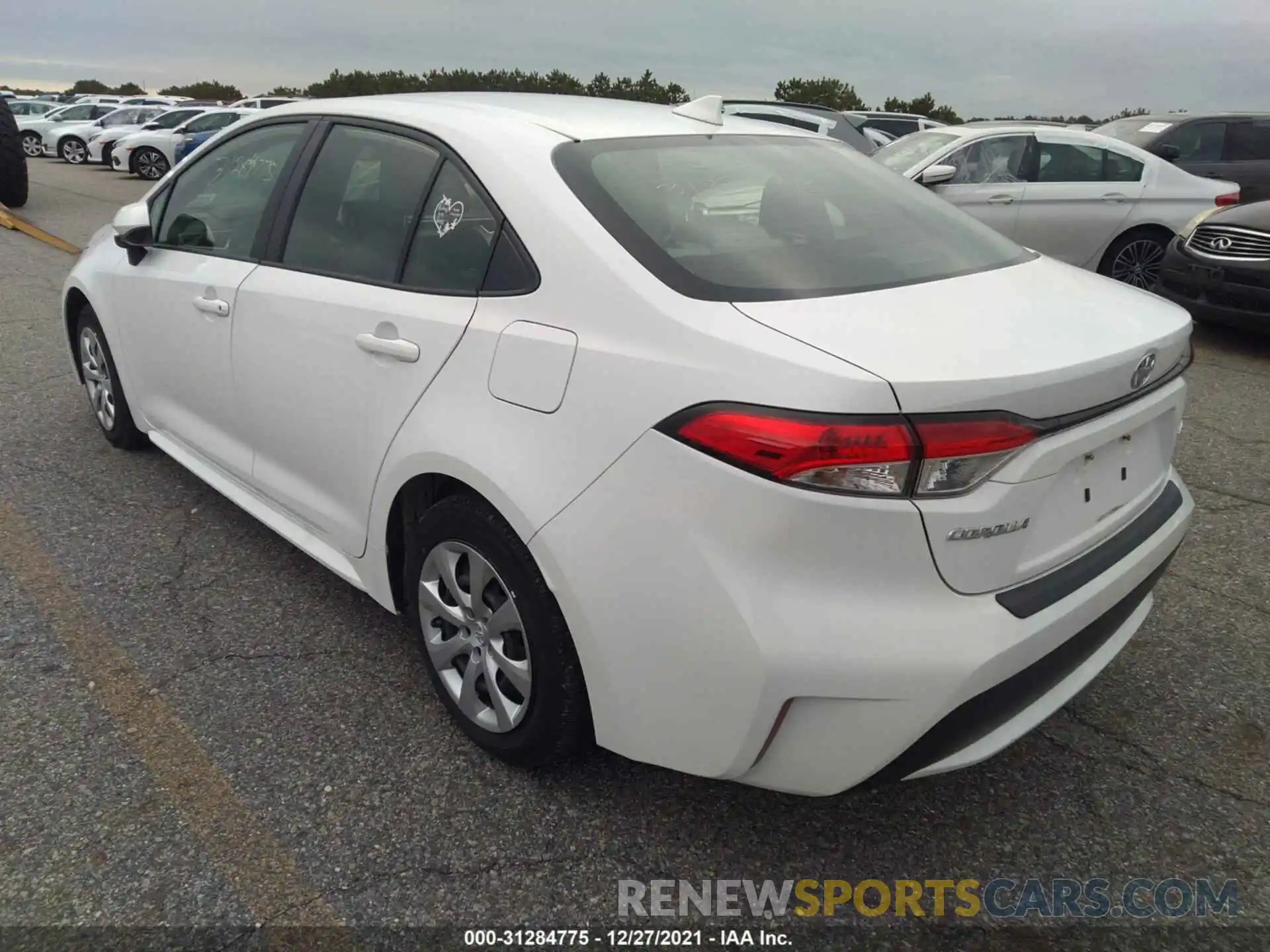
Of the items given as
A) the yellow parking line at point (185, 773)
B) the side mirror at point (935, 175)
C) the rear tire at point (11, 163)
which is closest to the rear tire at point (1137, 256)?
the side mirror at point (935, 175)

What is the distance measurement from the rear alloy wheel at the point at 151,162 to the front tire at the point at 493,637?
64.7 feet

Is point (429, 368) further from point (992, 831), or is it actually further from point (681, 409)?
point (992, 831)

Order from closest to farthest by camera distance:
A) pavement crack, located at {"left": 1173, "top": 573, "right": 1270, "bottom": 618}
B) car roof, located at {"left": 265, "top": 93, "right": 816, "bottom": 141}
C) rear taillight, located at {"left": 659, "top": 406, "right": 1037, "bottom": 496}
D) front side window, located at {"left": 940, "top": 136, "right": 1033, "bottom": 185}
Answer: rear taillight, located at {"left": 659, "top": 406, "right": 1037, "bottom": 496} < car roof, located at {"left": 265, "top": 93, "right": 816, "bottom": 141} < pavement crack, located at {"left": 1173, "top": 573, "right": 1270, "bottom": 618} < front side window, located at {"left": 940, "top": 136, "right": 1033, "bottom": 185}

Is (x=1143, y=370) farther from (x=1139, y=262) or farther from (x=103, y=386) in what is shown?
(x=1139, y=262)

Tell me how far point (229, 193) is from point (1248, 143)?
11.6 metres

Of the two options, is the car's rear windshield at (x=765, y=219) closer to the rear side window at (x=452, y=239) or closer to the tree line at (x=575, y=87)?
the rear side window at (x=452, y=239)

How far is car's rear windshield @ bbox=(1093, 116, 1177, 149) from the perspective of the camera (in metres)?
10.6

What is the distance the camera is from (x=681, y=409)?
1794 millimetres

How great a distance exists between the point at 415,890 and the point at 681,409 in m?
1.20

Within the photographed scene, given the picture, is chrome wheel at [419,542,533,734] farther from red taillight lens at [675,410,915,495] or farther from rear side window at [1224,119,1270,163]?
rear side window at [1224,119,1270,163]

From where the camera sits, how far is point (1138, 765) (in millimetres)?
2502

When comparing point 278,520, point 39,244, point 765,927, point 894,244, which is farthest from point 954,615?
point 39,244

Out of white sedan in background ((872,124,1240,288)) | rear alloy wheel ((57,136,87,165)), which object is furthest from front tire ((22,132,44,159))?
white sedan in background ((872,124,1240,288))

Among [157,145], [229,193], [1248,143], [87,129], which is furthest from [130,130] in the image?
[229,193]
